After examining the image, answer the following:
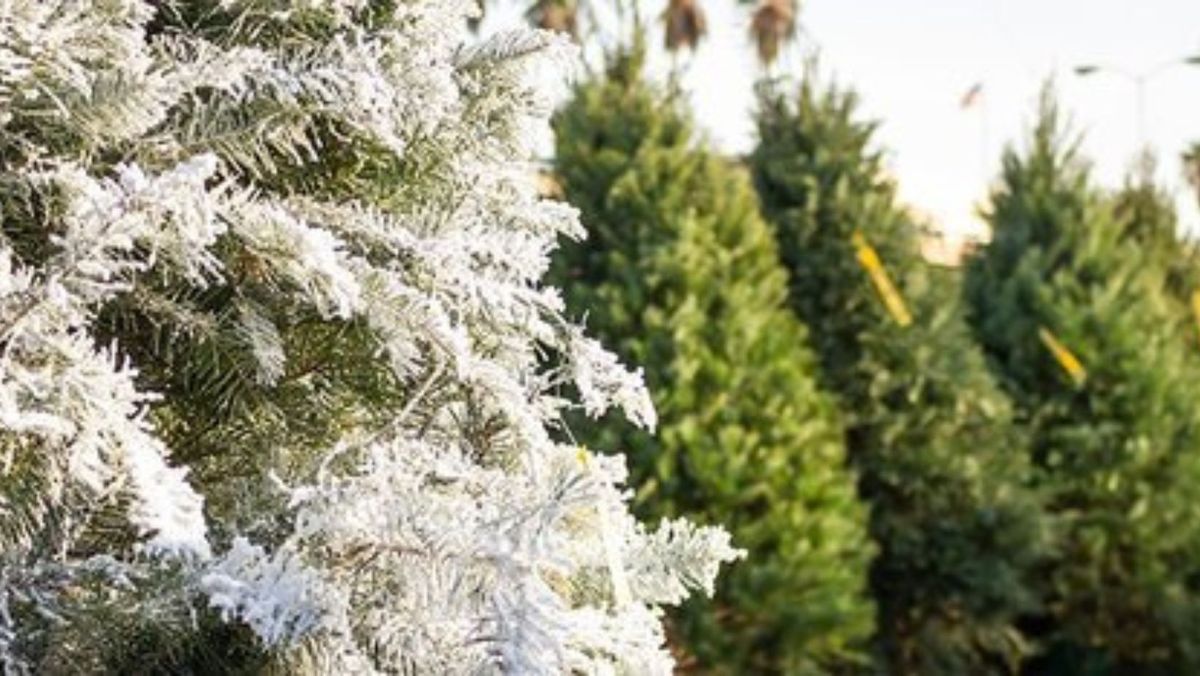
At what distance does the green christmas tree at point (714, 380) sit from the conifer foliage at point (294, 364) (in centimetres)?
411

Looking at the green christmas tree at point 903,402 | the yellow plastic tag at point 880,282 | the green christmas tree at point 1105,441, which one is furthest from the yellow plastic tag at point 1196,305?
the yellow plastic tag at point 880,282

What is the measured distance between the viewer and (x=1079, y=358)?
863cm

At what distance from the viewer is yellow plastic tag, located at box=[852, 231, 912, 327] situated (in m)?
7.60

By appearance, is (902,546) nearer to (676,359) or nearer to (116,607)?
(676,359)

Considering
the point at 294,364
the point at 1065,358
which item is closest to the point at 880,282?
the point at 1065,358

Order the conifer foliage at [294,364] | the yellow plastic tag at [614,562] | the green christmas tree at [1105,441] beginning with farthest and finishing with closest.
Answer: the green christmas tree at [1105,441] < the yellow plastic tag at [614,562] < the conifer foliage at [294,364]

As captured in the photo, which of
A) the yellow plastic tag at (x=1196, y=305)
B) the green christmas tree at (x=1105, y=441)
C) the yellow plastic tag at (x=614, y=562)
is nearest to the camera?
the yellow plastic tag at (x=614, y=562)

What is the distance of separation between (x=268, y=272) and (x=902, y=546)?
6.14m

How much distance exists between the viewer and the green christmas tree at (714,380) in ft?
20.9

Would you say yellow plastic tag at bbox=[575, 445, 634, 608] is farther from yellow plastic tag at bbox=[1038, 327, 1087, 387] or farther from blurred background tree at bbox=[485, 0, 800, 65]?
blurred background tree at bbox=[485, 0, 800, 65]

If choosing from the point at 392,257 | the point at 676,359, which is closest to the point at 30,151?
the point at 392,257

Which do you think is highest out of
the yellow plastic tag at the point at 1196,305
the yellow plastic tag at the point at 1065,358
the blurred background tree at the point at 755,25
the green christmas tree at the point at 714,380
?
the blurred background tree at the point at 755,25

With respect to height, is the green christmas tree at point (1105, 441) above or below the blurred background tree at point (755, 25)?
below

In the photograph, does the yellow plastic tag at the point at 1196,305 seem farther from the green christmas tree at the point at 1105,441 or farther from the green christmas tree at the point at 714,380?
the green christmas tree at the point at 714,380
